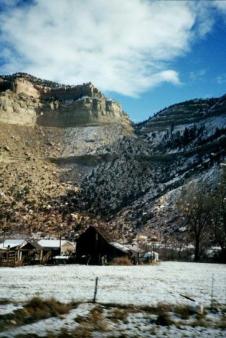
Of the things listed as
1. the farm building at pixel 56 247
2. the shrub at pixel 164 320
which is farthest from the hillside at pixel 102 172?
the shrub at pixel 164 320

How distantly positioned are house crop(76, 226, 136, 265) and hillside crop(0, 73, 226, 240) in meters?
34.1

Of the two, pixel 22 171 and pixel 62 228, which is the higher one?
pixel 22 171

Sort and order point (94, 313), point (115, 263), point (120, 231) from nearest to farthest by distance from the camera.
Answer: point (94, 313) → point (115, 263) → point (120, 231)

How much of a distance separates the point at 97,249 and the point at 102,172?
288ft

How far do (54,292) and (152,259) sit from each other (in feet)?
146

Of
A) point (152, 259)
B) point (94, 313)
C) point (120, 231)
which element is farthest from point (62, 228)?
point (94, 313)

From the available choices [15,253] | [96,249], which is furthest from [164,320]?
[96,249]

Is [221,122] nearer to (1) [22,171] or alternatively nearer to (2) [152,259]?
(1) [22,171]

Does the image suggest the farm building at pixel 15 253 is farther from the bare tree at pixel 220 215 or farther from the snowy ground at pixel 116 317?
the snowy ground at pixel 116 317

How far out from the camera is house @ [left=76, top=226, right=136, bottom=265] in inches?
2574

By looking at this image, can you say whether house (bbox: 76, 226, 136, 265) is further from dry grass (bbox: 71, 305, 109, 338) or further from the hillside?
dry grass (bbox: 71, 305, 109, 338)

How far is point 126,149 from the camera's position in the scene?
559 feet

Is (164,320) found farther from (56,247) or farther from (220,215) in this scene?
(56,247)

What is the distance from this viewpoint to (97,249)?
67.5 metres
